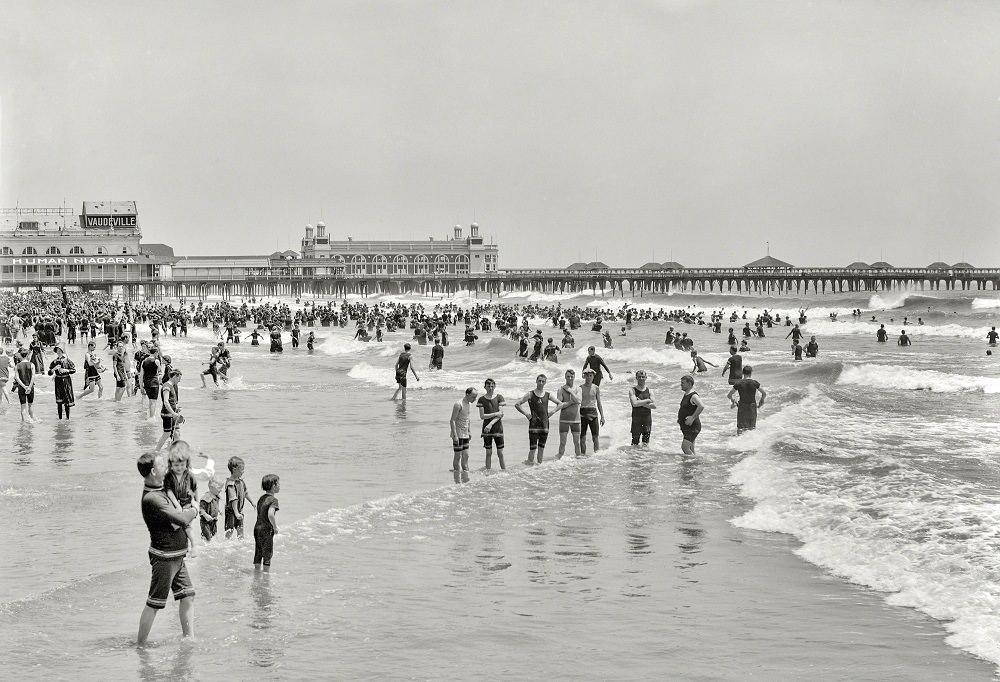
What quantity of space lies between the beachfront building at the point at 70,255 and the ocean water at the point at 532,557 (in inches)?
4212

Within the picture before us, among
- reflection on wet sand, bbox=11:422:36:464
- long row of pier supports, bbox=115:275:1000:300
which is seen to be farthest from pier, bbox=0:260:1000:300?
reflection on wet sand, bbox=11:422:36:464

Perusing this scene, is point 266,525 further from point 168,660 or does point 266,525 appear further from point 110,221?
point 110,221

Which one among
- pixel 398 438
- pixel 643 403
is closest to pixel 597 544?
Result: pixel 643 403

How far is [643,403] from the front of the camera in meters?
13.4

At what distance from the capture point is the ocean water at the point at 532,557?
6.26m

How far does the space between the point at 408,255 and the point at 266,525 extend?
510ft

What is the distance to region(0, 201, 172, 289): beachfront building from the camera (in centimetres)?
11712

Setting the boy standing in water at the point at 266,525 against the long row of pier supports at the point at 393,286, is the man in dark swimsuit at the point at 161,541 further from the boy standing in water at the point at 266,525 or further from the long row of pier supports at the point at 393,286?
the long row of pier supports at the point at 393,286

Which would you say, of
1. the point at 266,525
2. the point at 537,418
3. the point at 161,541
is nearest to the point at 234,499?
the point at 266,525

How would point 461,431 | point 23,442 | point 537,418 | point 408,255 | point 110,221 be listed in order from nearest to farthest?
point 461,431 → point 537,418 → point 23,442 → point 110,221 → point 408,255

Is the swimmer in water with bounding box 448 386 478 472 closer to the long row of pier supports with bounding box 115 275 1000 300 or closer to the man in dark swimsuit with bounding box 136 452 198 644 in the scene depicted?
the man in dark swimsuit with bounding box 136 452 198 644

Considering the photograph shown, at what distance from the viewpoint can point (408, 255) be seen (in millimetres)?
162000

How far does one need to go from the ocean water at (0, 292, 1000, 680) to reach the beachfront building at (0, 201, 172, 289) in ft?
351

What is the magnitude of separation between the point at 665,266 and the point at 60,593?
14402 centimetres
